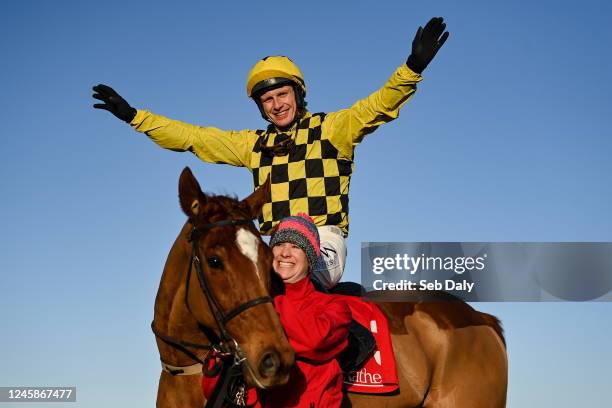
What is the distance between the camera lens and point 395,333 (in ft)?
19.2

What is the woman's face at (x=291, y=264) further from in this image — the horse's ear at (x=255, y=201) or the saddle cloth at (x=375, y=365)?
the saddle cloth at (x=375, y=365)

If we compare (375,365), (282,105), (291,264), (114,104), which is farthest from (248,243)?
(114,104)

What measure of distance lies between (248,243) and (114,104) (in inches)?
108

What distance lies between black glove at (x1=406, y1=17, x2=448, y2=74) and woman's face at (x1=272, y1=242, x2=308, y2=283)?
5.36 ft

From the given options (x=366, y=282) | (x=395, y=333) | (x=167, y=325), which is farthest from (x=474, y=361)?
(x=366, y=282)

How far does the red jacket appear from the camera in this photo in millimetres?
4234

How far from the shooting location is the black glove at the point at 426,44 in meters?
5.12

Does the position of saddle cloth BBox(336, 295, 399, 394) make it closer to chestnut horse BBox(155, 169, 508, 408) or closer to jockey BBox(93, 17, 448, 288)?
chestnut horse BBox(155, 169, 508, 408)

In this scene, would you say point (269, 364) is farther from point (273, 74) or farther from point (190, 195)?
point (273, 74)

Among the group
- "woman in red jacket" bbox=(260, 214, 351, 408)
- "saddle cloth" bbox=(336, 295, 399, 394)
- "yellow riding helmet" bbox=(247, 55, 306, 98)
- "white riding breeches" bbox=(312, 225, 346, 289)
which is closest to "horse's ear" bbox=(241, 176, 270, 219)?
"woman in red jacket" bbox=(260, 214, 351, 408)

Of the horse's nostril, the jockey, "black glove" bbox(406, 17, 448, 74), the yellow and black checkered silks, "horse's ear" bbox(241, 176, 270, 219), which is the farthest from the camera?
the yellow and black checkered silks

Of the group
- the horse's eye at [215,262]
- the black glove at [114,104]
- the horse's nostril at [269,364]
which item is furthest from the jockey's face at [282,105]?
the horse's nostril at [269,364]

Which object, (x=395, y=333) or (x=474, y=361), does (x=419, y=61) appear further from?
(x=474, y=361)

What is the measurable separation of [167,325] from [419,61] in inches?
102
